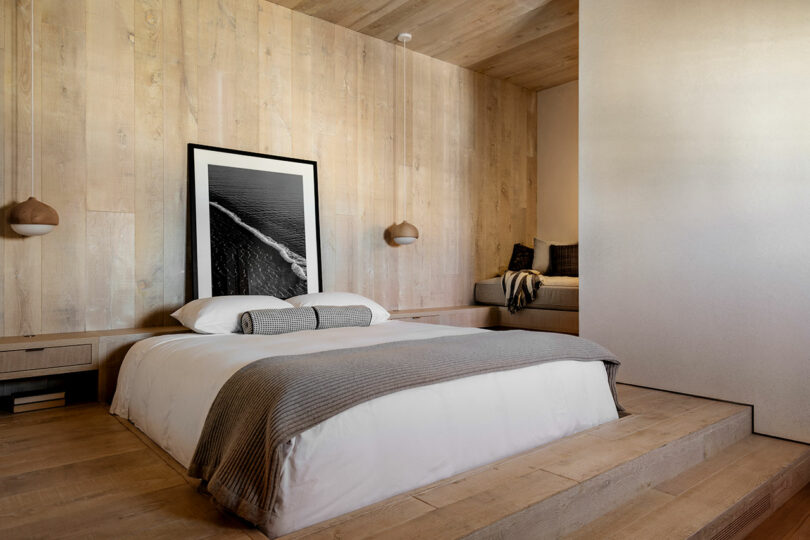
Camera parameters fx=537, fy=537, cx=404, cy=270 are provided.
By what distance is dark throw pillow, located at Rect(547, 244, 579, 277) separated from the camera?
15.0 feet

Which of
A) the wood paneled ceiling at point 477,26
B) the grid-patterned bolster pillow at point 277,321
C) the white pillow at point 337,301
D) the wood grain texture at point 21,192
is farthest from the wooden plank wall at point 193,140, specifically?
the grid-patterned bolster pillow at point 277,321

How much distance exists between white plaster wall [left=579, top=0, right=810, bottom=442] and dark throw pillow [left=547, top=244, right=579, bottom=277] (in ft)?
4.12

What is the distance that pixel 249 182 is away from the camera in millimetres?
3498

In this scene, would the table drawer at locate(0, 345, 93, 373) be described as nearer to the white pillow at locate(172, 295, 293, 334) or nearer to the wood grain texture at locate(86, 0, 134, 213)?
the white pillow at locate(172, 295, 293, 334)

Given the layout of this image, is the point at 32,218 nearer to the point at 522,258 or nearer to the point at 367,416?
the point at 367,416

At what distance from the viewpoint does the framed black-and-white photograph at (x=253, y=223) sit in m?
3.28

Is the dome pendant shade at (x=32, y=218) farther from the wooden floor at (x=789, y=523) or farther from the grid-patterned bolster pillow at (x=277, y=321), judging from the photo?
the wooden floor at (x=789, y=523)

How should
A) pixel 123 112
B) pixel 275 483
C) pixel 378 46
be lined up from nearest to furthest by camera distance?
pixel 275 483, pixel 123 112, pixel 378 46

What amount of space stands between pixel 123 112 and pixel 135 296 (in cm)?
105

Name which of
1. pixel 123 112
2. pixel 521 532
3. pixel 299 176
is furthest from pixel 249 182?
pixel 521 532

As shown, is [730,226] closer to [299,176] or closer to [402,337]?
[402,337]

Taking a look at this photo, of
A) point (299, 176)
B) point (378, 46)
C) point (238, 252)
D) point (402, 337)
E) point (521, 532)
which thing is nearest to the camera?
point (521, 532)

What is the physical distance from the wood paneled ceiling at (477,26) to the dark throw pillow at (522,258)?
5.33ft

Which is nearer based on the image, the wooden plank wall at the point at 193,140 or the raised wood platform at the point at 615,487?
the raised wood platform at the point at 615,487
